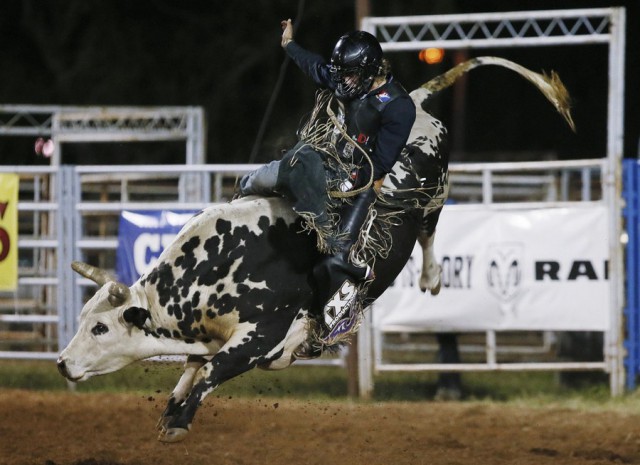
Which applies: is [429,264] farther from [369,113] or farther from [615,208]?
[615,208]

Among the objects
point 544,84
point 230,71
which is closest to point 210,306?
point 544,84

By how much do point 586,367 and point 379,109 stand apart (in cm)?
344

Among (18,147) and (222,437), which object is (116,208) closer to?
(222,437)

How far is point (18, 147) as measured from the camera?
23031mm

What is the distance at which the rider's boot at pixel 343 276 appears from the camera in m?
5.18

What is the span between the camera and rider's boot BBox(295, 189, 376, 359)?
5.18 meters

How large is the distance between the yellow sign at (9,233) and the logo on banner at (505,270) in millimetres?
3495

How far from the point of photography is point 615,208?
7961mm

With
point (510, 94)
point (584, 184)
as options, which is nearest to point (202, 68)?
point (510, 94)

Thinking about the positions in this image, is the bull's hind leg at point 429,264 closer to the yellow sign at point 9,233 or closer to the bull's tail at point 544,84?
the bull's tail at point 544,84

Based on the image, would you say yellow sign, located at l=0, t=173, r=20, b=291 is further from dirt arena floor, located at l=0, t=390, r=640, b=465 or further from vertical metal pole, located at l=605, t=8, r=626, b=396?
vertical metal pole, located at l=605, t=8, r=626, b=396

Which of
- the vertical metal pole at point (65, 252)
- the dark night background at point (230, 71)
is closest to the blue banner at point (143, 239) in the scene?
the vertical metal pole at point (65, 252)

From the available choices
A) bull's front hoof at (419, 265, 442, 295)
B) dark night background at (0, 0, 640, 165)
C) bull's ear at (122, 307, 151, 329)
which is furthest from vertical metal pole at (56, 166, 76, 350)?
dark night background at (0, 0, 640, 165)

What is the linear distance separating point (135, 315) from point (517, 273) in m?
3.69
